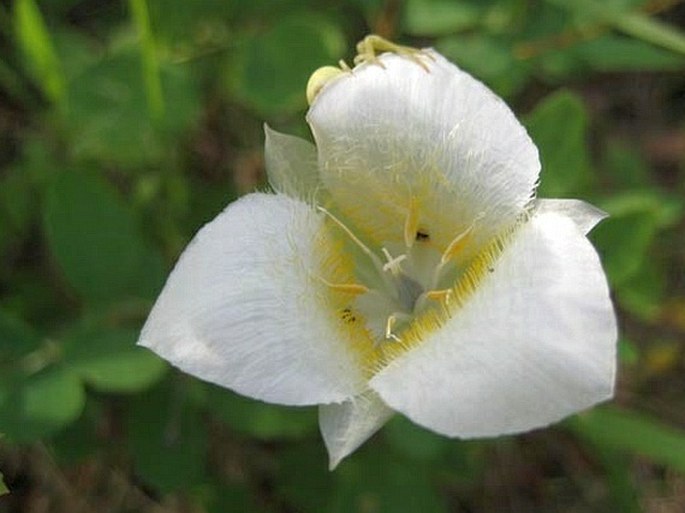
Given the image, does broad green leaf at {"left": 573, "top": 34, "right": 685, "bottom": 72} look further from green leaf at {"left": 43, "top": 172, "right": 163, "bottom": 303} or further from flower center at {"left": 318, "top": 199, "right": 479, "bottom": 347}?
green leaf at {"left": 43, "top": 172, "right": 163, "bottom": 303}

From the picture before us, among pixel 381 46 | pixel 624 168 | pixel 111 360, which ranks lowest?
pixel 624 168

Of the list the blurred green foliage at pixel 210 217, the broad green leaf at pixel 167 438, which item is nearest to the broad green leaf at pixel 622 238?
the blurred green foliage at pixel 210 217

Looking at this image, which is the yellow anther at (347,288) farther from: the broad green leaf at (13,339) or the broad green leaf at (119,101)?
the broad green leaf at (119,101)

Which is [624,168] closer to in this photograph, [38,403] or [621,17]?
[621,17]

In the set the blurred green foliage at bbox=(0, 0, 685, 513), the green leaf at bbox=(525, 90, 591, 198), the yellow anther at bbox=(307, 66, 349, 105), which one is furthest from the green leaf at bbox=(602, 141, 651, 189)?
the yellow anther at bbox=(307, 66, 349, 105)

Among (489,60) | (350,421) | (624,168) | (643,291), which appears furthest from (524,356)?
(624,168)

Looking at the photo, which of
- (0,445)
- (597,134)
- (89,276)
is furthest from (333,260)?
(597,134)

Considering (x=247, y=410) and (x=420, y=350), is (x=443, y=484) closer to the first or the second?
(x=247, y=410)
